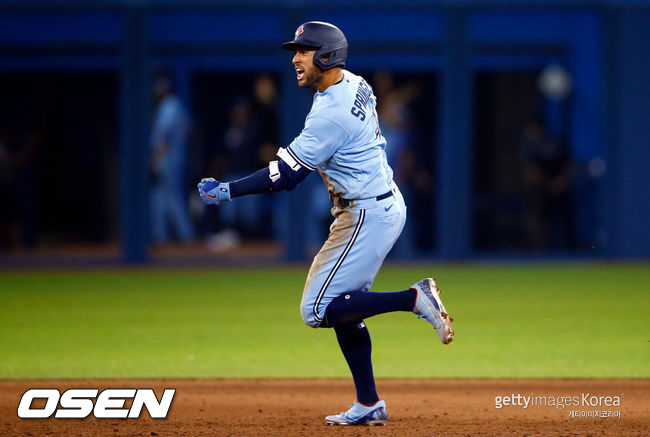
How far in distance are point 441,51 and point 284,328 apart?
5814 mm

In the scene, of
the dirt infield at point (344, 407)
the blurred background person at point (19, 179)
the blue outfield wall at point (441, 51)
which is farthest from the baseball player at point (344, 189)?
the blurred background person at point (19, 179)

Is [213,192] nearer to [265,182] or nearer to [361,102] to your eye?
[265,182]

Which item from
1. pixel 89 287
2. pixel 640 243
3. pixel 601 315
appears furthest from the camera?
pixel 640 243

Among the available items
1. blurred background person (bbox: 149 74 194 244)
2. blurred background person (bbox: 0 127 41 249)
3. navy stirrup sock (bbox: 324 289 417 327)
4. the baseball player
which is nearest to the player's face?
the baseball player

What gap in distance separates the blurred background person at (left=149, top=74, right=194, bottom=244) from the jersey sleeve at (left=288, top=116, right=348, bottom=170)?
8519mm

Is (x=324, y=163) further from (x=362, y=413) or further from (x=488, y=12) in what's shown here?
(x=488, y=12)

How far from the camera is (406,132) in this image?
13.4 m

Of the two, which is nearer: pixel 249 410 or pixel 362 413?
pixel 362 413

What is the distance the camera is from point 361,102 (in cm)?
518

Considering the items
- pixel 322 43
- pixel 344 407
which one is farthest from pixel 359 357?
pixel 322 43

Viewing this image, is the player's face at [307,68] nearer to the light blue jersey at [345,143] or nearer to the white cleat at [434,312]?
the light blue jersey at [345,143]

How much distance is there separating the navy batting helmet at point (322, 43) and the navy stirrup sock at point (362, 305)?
46.1 inches

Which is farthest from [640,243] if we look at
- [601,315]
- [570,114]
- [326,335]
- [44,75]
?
[44,75]

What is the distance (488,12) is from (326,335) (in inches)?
249
